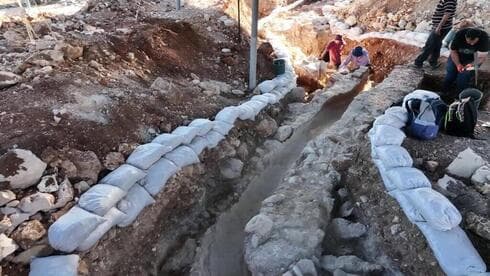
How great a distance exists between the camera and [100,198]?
2.94 meters

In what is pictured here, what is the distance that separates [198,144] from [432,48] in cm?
436

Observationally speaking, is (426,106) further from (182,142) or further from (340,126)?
(182,142)

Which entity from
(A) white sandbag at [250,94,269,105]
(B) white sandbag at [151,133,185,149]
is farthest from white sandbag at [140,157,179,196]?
(A) white sandbag at [250,94,269,105]

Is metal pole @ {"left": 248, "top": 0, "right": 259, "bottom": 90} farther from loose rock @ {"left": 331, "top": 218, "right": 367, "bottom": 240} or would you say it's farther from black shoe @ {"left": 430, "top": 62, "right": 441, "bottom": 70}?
black shoe @ {"left": 430, "top": 62, "right": 441, "bottom": 70}

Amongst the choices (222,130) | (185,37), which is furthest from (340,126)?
(185,37)

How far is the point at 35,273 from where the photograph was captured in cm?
250

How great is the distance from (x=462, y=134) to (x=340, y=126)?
4.75 feet

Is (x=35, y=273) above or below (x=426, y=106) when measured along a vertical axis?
below

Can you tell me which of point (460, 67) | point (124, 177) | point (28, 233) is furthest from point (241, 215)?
point (460, 67)

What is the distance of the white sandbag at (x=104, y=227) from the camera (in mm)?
2727

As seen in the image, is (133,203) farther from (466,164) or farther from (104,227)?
(466,164)

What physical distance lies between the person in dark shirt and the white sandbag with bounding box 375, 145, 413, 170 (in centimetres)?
224

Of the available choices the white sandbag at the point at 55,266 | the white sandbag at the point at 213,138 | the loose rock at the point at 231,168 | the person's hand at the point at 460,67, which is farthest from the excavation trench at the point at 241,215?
the person's hand at the point at 460,67

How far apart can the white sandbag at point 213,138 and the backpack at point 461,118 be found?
259 centimetres
